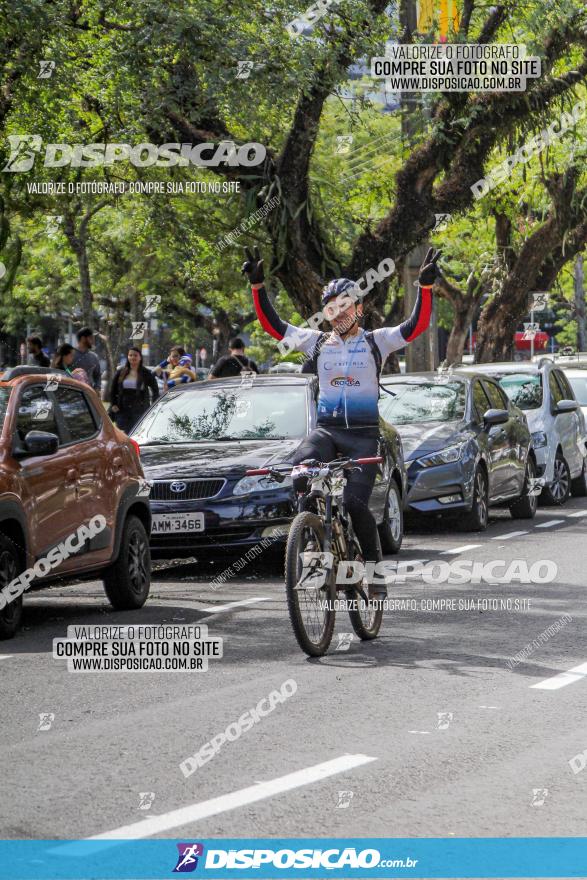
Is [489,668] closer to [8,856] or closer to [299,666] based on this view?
[299,666]

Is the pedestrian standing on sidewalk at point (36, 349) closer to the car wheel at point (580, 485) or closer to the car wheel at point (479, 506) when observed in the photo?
the car wheel at point (479, 506)

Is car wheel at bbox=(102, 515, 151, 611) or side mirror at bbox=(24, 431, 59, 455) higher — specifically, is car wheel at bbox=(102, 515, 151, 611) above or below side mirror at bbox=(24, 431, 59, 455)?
below

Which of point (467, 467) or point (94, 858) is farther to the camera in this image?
point (467, 467)

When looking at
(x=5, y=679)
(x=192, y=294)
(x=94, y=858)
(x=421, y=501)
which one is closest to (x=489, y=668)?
(x=5, y=679)

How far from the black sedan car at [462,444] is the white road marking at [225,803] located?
10098mm

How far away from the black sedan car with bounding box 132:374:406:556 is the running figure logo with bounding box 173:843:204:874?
25.1ft

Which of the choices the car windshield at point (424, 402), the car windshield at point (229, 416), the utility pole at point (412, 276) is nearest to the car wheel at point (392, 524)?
the car windshield at point (229, 416)

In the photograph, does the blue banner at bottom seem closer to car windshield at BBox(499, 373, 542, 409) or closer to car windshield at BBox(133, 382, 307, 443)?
car windshield at BBox(133, 382, 307, 443)

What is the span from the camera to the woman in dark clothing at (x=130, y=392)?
19.3 meters

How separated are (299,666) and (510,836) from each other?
3.45 meters

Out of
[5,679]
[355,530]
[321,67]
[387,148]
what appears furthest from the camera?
[387,148]

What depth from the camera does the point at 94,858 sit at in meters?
4.90

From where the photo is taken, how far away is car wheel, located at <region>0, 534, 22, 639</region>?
9.30m

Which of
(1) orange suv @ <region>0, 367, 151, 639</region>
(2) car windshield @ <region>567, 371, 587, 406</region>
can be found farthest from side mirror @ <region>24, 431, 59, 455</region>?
(2) car windshield @ <region>567, 371, 587, 406</region>
